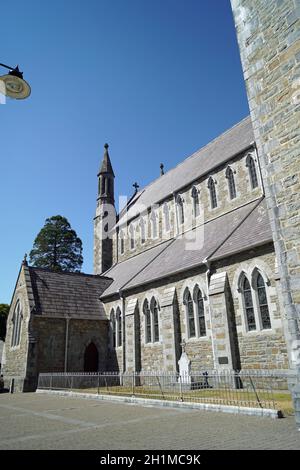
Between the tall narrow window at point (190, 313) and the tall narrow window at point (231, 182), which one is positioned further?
the tall narrow window at point (231, 182)

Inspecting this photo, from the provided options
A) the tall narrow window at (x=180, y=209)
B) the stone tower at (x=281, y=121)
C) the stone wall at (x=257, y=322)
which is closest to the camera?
the stone tower at (x=281, y=121)

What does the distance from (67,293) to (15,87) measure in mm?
19502

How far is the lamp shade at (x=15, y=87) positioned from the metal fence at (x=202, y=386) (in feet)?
26.7

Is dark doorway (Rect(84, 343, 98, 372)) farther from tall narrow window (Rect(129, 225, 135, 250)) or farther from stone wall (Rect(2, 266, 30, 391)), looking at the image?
tall narrow window (Rect(129, 225, 135, 250))

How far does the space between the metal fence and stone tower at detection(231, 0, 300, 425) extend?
8.49 ft

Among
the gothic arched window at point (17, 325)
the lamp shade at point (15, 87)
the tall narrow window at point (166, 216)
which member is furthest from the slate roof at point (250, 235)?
the gothic arched window at point (17, 325)

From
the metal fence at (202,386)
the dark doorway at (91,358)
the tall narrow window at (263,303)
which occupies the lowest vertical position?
the metal fence at (202,386)

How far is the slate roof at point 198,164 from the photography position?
21706 mm

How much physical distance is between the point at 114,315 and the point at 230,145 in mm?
13801

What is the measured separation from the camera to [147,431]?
6.98 meters

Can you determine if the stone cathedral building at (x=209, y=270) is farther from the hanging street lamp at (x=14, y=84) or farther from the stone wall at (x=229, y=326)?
the hanging street lamp at (x=14, y=84)

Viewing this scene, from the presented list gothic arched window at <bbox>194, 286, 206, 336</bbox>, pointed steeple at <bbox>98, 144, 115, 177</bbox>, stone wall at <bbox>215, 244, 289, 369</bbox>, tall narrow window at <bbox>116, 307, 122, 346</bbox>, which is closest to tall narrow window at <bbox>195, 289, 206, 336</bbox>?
gothic arched window at <bbox>194, 286, 206, 336</bbox>
